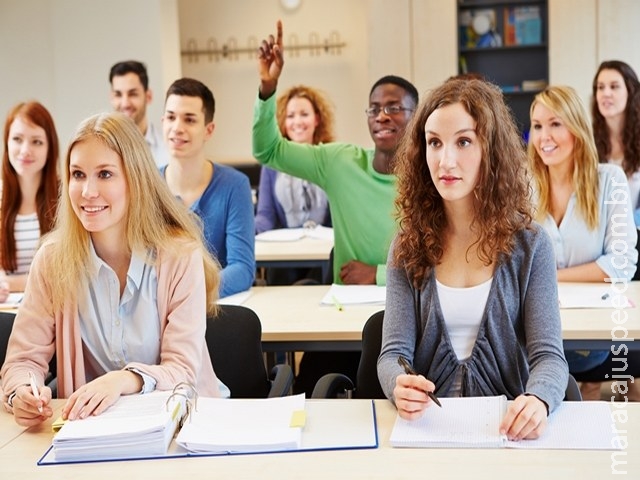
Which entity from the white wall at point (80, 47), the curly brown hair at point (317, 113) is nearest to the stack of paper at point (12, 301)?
the curly brown hair at point (317, 113)

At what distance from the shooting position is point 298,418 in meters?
1.82

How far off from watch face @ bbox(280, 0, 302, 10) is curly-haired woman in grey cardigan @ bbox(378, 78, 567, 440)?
21.7 feet

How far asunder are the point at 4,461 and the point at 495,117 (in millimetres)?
1318

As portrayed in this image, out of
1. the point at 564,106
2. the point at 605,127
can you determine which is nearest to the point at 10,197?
the point at 564,106

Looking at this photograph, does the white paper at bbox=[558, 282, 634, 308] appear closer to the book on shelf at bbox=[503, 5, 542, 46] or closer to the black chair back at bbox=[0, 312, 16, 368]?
the black chair back at bbox=[0, 312, 16, 368]

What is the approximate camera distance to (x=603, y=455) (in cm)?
161

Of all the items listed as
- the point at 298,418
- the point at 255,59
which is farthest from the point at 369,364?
the point at 255,59

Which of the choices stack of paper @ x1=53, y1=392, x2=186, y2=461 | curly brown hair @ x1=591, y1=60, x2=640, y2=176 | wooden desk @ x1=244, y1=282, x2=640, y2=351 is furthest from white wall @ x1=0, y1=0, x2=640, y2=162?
stack of paper @ x1=53, y1=392, x2=186, y2=461

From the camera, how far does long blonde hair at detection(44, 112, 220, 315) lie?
2.16m

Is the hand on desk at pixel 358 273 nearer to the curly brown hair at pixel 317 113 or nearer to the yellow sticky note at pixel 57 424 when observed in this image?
the yellow sticky note at pixel 57 424

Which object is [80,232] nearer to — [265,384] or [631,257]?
[265,384]

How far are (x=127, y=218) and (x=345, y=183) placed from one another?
1.37 meters

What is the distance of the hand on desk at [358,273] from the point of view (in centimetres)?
331

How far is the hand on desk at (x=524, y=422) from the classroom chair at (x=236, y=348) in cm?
88
